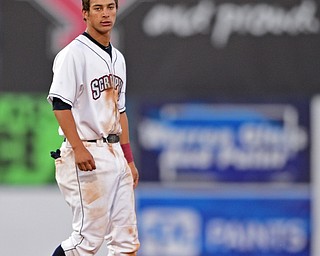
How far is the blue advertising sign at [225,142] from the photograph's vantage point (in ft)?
28.1

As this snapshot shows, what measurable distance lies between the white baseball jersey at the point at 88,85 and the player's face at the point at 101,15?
0.35ft

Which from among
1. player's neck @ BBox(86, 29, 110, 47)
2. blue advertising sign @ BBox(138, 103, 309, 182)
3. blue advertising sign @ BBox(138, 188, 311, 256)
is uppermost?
player's neck @ BBox(86, 29, 110, 47)

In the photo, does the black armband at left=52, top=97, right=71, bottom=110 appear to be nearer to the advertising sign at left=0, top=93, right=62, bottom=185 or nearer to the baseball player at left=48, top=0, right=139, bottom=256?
the baseball player at left=48, top=0, right=139, bottom=256

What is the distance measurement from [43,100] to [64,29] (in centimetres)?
54

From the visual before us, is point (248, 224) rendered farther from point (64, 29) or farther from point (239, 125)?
point (64, 29)

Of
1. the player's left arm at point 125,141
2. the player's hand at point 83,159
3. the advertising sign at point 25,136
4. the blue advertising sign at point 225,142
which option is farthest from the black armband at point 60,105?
the blue advertising sign at point 225,142

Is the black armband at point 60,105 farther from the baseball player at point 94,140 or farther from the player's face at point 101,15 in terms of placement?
the player's face at point 101,15

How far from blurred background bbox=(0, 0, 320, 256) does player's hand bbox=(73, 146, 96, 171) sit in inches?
112

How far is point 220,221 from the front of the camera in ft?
28.4

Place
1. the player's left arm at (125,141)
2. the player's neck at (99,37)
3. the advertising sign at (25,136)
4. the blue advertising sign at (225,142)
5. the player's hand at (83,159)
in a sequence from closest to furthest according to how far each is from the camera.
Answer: the player's hand at (83,159)
the player's neck at (99,37)
the player's left arm at (125,141)
the advertising sign at (25,136)
the blue advertising sign at (225,142)

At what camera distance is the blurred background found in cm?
845

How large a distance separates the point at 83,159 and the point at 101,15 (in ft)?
2.37

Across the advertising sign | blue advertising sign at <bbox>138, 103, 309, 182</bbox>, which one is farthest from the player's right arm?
blue advertising sign at <bbox>138, 103, 309, 182</bbox>

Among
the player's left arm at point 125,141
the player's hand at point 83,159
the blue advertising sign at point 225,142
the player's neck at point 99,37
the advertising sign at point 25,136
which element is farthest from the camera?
the blue advertising sign at point 225,142
